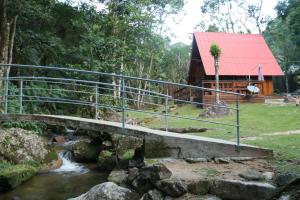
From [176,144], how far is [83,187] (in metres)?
3.07

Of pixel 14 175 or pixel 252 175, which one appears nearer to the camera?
pixel 252 175

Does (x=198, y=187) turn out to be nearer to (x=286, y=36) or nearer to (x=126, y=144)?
(x=126, y=144)

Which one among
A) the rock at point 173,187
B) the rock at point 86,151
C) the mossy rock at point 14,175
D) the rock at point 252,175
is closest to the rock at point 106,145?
the rock at point 86,151

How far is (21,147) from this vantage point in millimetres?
9953

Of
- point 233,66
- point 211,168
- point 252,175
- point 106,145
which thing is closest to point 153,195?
point 211,168

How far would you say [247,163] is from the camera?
6.07 m

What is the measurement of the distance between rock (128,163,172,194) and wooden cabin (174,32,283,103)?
758 inches

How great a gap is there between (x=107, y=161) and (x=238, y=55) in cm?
2071

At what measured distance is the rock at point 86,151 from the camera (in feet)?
36.0

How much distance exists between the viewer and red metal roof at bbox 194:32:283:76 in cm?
2631

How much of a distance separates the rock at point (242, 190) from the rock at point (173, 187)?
430 mm

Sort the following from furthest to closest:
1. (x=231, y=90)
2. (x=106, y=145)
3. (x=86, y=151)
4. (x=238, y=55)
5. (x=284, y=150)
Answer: (x=238, y=55) → (x=231, y=90) → (x=86, y=151) → (x=106, y=145) → (x=284, y=150)

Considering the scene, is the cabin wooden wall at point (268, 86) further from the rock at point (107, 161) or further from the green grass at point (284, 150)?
the rock at point (107, 161)

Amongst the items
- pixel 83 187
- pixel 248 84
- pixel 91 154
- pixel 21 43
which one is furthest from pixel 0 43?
pixel 248 84
